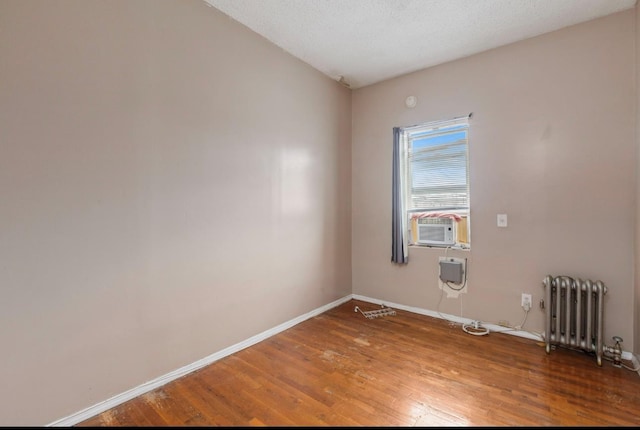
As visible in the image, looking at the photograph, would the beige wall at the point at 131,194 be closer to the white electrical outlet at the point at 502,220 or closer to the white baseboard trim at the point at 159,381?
the white baseboard trim at the point at 159,381

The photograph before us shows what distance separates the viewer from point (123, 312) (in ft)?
6.25

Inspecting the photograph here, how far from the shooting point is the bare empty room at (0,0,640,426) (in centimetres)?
167

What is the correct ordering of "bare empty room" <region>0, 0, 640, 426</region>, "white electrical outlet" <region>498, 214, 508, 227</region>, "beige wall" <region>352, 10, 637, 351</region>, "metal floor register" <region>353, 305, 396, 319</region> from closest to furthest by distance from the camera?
"bare empty room" <region>0, 0, 640, 426</region>, "beige wall" <region>352, 10, 637, 351</region>, "white electrical outlet" <region>498, 214, 508, 227</region>, "metal floor register" <region>353, 305, 396, 319</region>

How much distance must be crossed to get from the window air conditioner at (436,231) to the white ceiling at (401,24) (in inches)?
70.3

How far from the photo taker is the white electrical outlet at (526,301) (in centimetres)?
277

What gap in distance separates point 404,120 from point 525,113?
47.9 inches

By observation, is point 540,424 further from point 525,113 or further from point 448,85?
point 448,85

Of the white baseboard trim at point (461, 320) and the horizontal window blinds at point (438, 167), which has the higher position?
the horizontal window blinds at point (438, 167)

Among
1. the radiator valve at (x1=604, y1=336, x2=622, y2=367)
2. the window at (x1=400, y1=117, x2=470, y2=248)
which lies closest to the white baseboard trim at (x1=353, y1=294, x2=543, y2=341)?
the radiator valve at (x1=604, y1=336, x2=622, y2=367)

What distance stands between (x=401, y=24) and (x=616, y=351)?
10.7 ft

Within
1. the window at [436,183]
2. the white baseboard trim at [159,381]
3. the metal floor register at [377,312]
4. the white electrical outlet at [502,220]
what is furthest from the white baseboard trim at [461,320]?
the white baseboard trim at [159,381]

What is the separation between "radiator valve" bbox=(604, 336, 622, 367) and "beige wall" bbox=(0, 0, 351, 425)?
2828 mm

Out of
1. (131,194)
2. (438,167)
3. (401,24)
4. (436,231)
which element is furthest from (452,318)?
(131,194)

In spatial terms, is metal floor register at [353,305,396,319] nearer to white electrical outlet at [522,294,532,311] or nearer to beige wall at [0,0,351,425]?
beige wall at [0,0,351,425]
